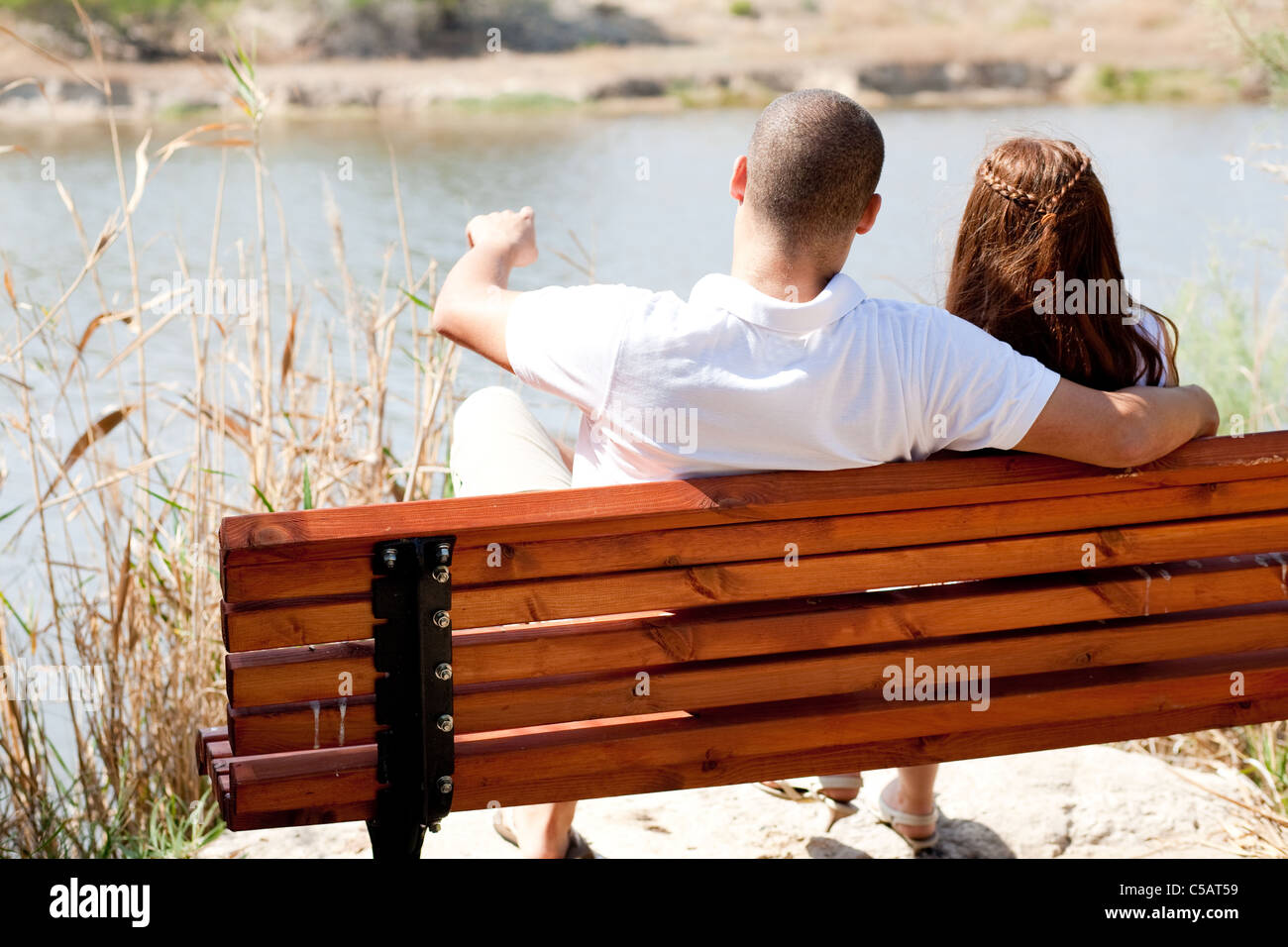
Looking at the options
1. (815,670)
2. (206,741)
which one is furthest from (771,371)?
(206,741)

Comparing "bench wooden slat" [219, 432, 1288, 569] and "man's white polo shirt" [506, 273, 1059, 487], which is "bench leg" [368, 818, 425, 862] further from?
"man's white polo shirt" [506, 273, 1059, 487]

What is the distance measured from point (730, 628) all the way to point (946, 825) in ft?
2.94

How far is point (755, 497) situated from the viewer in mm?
1417

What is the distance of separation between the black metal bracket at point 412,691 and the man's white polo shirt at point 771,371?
0.77 feet

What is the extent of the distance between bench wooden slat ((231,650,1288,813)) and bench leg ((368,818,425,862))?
0.14 feet

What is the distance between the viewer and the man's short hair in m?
1.45

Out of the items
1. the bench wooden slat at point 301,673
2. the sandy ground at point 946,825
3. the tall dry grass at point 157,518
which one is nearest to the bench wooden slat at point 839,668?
the bench wooden slat at point 301,673

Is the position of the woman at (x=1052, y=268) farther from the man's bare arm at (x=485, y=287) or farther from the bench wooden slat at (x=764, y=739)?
the man's bare arm at (x=485, y=287)

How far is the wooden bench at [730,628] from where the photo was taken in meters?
1.35

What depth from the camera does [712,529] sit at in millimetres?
1423

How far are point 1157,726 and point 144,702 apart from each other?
1.55 m

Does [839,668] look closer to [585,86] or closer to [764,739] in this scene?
[764,739]

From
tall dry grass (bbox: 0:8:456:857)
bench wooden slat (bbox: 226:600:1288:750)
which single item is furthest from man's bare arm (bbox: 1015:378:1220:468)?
tall dry grass (bbox: 0:8:456:857)
